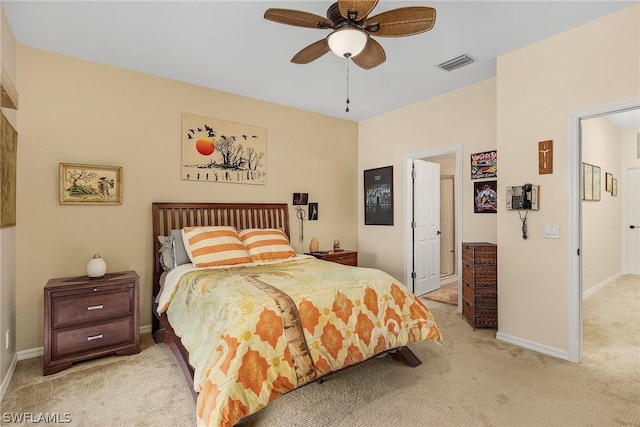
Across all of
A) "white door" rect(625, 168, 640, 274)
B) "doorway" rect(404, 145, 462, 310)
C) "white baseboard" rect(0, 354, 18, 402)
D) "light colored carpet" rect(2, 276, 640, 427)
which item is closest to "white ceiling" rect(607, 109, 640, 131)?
"white door" rect(625, 168, 640, 274)

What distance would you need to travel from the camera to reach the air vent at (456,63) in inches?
123

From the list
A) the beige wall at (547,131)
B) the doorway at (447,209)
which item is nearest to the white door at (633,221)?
the doorway at (447,209)

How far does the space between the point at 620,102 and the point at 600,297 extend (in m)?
3.30

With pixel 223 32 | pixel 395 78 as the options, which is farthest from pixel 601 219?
pixel 223 32

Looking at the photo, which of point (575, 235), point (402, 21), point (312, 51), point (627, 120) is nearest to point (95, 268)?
point (312, 51)

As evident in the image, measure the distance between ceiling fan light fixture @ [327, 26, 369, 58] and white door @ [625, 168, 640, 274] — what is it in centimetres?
618

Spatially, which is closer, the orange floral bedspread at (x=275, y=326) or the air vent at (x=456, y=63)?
the orange floral bedspread at (x=275, y=326)

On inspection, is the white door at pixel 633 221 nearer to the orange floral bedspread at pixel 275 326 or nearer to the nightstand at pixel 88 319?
the orange floral bedspread at pixel 275 326

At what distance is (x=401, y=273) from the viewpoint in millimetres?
4719

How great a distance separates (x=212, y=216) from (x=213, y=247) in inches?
32.2

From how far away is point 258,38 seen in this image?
274 centimetres

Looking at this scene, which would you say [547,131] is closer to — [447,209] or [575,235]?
[575,235]

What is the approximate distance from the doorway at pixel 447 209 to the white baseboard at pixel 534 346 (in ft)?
2.89

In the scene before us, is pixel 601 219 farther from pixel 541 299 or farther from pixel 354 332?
pixel 354 332
